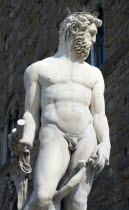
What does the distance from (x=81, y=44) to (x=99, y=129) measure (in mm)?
809

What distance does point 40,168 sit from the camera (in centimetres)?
582

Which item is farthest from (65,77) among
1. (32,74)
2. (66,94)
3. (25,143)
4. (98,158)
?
(98,158)

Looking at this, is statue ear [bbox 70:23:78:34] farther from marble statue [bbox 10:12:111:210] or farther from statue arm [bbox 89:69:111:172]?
statue arm [bbox 89:69:111:172]

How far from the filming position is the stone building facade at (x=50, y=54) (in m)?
11.8

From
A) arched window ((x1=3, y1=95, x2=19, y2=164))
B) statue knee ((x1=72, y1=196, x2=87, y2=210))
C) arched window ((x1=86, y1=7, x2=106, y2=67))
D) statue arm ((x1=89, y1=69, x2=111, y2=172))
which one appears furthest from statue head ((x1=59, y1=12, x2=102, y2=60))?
arched window ((x1=3, y1=95, x2=19, y2=164))

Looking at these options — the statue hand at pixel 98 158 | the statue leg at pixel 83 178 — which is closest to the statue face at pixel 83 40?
the statue leg at pixel 83 178

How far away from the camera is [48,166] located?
5781 millimetres

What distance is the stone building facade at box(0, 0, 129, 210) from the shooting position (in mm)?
11789

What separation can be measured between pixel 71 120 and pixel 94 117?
1.08ft

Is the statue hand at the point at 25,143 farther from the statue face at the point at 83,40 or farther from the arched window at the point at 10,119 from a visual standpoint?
Answer: the arched window at the point at 10,119

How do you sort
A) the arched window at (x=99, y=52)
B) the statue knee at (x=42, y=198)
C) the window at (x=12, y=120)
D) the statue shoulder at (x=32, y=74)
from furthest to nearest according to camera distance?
the window at (x=12, y=120) → the arched window at (x=99, y=52) → the statue shoulder at (x=32, y=74) → the statue knee at (x=42, y=198)

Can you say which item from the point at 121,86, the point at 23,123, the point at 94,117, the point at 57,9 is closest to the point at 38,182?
the point at 23,123

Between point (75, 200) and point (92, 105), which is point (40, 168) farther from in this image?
point (92, 105)

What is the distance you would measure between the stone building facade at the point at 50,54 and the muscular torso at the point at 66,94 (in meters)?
0.61
